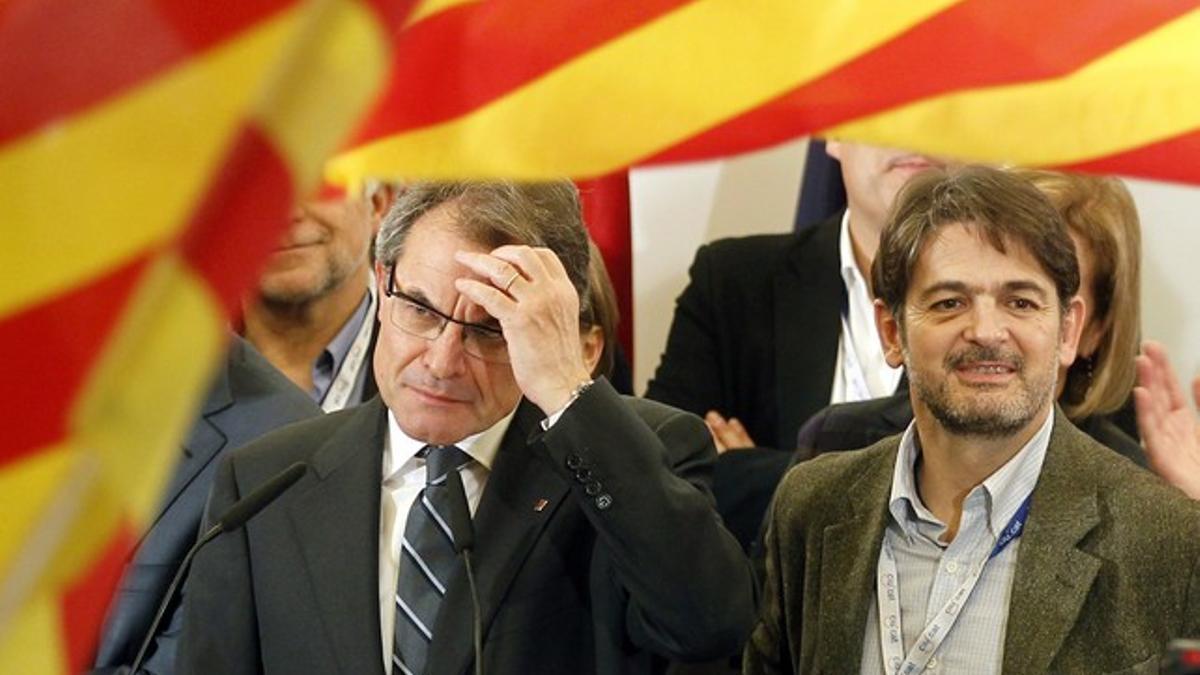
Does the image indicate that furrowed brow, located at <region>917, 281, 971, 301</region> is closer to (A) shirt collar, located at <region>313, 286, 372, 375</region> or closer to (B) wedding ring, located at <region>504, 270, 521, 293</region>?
(B) wedding ring, located at <region>504, 270, 521, 293</region>

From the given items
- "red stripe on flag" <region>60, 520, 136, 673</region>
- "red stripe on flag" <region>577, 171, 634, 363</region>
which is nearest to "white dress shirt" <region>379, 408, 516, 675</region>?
"red stripe on flag" <region>60, 520, 136, 673</region>

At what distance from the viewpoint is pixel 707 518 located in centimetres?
248

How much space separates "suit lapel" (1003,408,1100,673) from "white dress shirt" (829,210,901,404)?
1123 millimetres

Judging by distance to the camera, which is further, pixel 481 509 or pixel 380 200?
pixel 380 200

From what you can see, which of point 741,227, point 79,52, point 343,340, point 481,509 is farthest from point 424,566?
point 741,227

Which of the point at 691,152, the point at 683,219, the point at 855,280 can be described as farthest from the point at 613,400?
the point at 683,219

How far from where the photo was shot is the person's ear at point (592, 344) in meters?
3.12

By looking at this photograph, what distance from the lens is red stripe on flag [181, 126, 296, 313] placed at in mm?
937

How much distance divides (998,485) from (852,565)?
188mm

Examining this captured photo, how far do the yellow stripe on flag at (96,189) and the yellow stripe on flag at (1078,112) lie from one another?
112 cm

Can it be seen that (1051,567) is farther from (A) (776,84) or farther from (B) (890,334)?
(A) (776,84)

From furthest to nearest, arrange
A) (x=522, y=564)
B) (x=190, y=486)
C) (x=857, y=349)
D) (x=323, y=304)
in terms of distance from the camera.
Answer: (x=857, y=349) < (x=323, y=304) < (x=190, y=486) < (x=522, y=564)

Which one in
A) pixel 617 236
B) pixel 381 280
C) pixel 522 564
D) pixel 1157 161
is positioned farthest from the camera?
pixel 617 236

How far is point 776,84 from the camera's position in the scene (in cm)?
200
